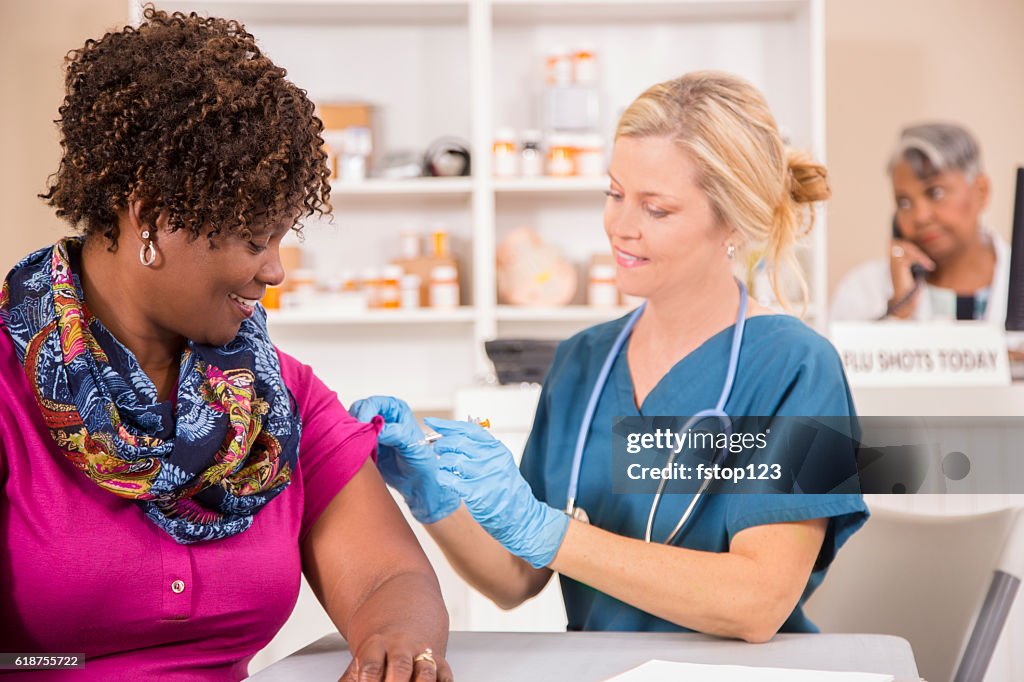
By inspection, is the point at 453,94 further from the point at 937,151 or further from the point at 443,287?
the point at 937,151

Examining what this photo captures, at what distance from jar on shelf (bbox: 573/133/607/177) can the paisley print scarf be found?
1.70 m

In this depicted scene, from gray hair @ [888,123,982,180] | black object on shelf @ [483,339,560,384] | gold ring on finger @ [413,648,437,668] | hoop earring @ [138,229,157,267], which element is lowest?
gold ring on finger @ [413,648,437,668]

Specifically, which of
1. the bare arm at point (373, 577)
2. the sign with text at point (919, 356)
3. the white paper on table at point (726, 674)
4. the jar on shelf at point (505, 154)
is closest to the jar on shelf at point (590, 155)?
the jar on shelf at point (505, 154)

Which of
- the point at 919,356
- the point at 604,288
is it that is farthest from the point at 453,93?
the point at 919,356

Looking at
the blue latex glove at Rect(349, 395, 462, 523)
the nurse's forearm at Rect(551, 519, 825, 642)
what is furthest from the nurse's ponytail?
the blue latex glove at Rect(349, 395, 462, 523)

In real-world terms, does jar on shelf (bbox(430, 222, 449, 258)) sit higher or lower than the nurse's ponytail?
lower

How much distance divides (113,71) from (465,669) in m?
0.62

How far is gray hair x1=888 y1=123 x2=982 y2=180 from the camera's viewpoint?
2.67 metres

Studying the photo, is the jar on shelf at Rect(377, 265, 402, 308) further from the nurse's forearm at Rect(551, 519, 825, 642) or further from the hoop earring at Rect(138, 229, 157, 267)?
the hoop earring at Rect(138, 229, 157, 267)

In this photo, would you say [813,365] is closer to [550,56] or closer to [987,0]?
[550,56]

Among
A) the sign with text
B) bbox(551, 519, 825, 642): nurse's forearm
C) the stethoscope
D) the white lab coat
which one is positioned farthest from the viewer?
the white lab coat

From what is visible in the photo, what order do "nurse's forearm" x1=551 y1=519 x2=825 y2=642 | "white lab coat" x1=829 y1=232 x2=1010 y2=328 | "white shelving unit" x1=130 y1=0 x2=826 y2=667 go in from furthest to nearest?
"white shelving unit" x1=130 y1=0 x2=826 y2=667
"white lab coat" x1=829 y1=232 x2=1010 y2=328
"nurse's forearm" x1=551 y1=519 x2=825 y2=642

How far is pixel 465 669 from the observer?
36.1 inches

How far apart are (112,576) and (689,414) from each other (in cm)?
67
